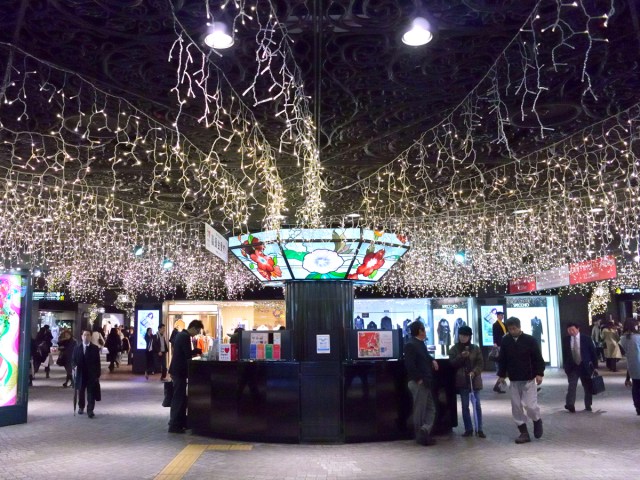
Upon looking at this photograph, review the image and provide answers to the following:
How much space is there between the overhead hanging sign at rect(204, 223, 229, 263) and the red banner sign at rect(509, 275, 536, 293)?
12.6 m

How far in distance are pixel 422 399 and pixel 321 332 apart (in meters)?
1.62

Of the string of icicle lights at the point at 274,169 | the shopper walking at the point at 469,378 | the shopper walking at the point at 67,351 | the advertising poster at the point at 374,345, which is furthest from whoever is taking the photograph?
the shopper walking at the point at 67,351

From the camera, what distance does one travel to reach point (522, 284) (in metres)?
21.5

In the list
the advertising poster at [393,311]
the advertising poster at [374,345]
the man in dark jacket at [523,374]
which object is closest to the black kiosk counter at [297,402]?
the advertising poster at [374,345]

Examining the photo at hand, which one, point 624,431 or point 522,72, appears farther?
point 624,431

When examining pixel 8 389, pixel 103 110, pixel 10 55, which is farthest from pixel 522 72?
pixel 8 389

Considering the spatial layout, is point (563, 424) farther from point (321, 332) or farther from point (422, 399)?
point (321, 332)

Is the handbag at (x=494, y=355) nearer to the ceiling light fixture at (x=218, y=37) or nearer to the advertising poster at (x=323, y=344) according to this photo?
the advertising poster at (x=323, y=344)

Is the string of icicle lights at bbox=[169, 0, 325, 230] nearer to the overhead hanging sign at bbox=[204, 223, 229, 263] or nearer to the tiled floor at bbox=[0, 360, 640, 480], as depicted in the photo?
the overhead hanging sign at bbox=[204, 223, 229, 263]

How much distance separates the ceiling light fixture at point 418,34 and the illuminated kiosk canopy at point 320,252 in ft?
12.4

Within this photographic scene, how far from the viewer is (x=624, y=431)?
28.8 ft

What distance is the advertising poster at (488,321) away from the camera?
21938 millimetres

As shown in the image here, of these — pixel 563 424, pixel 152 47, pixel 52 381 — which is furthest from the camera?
pixel 52 381

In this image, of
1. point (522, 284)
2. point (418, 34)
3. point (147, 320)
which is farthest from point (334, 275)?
point (147, 320)
